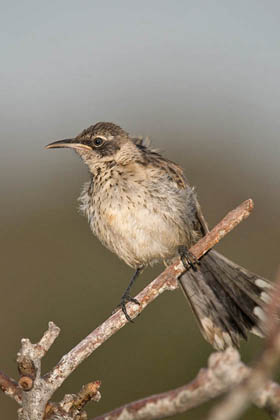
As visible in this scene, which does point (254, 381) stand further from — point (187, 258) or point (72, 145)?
point (72, 145)

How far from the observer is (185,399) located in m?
1.84

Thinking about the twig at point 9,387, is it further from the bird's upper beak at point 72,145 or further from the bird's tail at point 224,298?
the bird's upper beak at point 72,145

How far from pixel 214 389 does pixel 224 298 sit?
3.32 m

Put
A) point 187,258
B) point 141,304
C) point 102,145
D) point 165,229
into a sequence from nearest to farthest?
point 141,304 < point 187,258 < point 165,229 < point 102,145

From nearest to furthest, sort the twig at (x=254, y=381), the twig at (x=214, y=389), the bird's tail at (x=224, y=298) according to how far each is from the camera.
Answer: the twig at (x=254, y=381)
the twig at (x=214, y=389)
the bird's tail at (x=224, y=298)

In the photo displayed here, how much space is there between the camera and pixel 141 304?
363 centimetres

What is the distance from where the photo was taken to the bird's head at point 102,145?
5.43m

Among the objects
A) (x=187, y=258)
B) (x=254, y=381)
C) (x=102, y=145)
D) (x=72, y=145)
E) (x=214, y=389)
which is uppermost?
(x=72, y=145)

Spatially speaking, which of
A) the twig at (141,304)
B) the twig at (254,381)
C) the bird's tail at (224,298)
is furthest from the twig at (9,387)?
the bird's tail at (224,298)

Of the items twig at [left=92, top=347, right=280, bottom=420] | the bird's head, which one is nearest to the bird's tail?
the bird's head

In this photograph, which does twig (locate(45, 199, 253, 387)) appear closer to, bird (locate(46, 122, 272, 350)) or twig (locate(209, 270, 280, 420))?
bird (locate(46, 122, 272, 350))

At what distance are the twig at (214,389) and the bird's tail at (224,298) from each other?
2735 millimetres

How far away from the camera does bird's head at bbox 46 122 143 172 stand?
543 centimetres

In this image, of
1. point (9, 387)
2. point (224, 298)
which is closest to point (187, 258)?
point (224, 298)
